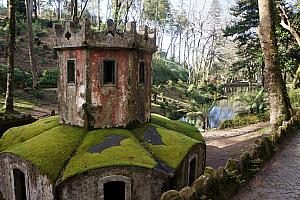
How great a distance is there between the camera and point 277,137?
12.9m

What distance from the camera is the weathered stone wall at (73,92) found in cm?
1186

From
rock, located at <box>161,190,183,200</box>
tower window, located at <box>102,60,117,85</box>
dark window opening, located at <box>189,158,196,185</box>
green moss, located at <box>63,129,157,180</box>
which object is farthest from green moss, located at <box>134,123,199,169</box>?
rock, located at <box>161,190,183,200</box>

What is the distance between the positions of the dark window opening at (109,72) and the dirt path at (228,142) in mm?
7602

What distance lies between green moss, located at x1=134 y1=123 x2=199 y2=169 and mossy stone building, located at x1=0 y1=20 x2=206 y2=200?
37mm

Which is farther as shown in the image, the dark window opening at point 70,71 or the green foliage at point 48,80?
the green foliage at point 48,80

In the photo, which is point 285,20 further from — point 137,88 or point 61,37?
point 61,37

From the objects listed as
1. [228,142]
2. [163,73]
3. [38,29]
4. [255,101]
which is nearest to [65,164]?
[228,142]

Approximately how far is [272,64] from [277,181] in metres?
7.02

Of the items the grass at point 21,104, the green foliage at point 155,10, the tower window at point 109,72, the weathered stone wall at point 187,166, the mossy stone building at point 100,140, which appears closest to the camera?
the mossy stone building at point 100,140

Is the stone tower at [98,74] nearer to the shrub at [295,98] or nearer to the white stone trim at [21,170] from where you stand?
the white stone trim at [21,170]

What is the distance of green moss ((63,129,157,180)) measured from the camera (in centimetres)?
968

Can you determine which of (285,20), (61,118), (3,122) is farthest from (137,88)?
(285,20)

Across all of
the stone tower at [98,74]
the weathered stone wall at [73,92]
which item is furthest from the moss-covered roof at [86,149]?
the stone tower at [98,74]

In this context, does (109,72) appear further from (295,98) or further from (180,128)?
Result: (295,98)
